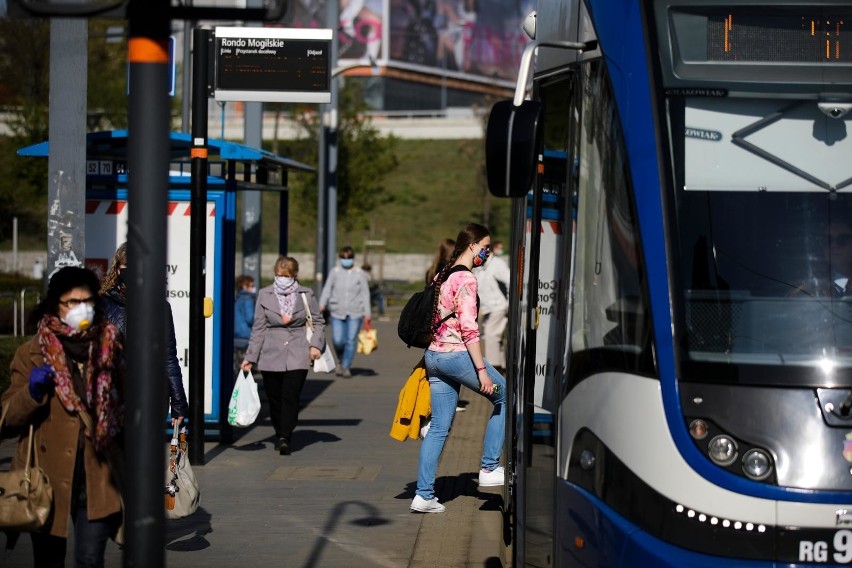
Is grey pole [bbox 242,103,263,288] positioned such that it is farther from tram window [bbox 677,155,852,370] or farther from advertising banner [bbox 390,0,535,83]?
advertising banner [bbox 390,0,535,83]

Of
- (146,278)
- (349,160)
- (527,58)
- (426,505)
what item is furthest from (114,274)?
(349,160)

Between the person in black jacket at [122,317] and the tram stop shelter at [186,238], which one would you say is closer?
the person in black jacket at [122,317]

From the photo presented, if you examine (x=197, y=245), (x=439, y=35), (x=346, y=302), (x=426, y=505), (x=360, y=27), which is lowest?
(x=426, y=505)

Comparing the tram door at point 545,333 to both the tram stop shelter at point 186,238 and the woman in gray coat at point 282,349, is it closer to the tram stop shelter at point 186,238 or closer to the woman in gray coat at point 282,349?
the woman in gray coat at point 282,349

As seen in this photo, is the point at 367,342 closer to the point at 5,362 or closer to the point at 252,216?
the point at 252,216

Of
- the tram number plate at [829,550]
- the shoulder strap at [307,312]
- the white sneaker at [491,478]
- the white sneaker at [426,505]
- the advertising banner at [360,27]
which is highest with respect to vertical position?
the advertising banner at [360,27]

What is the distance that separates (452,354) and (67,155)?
10.5ft

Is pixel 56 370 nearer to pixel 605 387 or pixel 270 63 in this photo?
pixel 605 387

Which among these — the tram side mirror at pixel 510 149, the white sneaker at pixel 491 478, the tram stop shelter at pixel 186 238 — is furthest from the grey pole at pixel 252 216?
the tram side mirror at pixel 510 149

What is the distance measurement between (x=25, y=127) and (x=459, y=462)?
23.3 m

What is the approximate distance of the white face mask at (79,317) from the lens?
5.29 meters

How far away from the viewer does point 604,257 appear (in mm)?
5062

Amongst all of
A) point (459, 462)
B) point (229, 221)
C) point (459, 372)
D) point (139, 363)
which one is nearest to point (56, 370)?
point (139, 363)

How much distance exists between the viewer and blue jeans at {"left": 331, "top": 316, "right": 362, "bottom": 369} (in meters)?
18.1
